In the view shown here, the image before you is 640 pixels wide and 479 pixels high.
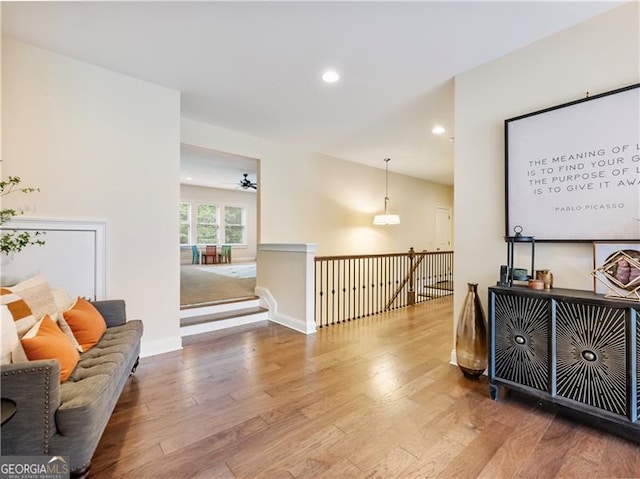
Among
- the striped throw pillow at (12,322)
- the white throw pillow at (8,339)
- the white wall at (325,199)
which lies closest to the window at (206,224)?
the white wall at (325,199)

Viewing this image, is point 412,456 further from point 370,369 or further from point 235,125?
point 235,125

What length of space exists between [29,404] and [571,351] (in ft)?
9.64

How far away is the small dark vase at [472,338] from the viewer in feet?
8.04

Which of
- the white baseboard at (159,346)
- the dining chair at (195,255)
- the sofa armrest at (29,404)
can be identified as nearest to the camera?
the sofa armrest at (29,404)

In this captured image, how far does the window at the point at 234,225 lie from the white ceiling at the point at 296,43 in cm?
721

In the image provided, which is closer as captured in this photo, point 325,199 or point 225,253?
point 325,199

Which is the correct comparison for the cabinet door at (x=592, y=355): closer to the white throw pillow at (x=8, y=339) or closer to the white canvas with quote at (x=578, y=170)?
the white canvas with quote at (x=578, y=170)

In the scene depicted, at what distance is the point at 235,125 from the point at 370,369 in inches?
141

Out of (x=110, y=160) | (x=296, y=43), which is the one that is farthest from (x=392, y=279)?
(x=110, y=160)

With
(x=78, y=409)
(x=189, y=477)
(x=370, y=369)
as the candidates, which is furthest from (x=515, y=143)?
(x=78, y=409)

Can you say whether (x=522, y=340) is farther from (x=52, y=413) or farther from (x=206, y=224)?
(x=206, y=224)

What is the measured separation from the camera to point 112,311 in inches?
98.0

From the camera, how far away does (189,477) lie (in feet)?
4.83

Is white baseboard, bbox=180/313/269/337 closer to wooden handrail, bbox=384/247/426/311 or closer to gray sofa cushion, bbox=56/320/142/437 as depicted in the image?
gray sofa cushion, bbox=56/320/142/437
